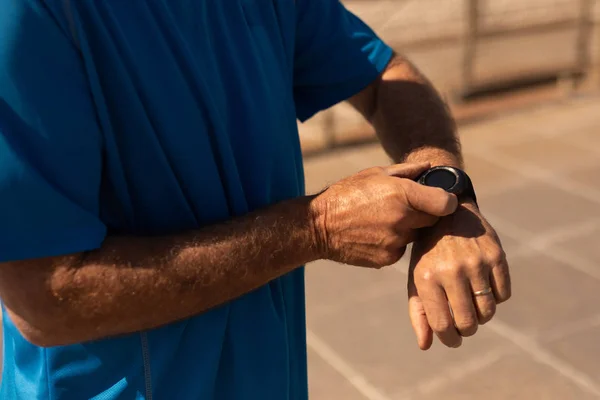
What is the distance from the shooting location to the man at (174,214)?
108 cm

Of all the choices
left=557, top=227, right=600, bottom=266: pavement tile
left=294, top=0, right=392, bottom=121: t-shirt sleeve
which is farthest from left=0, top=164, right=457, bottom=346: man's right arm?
left=557, top=227, right=600, bottom=266: pavement tile

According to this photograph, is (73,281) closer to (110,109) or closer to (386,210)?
(110,109)

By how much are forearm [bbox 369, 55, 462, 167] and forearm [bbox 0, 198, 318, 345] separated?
41 cm

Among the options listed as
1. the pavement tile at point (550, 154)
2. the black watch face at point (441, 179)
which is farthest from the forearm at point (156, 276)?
the pavement tile at point (550, 154)

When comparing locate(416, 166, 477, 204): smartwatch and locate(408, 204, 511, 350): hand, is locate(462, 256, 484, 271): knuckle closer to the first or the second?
locate(408, 204, 511, 350): hand

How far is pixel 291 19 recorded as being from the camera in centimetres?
151

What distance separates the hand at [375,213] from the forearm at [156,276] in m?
0.04

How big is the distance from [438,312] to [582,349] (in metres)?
2.35

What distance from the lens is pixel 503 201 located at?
15.4 ft

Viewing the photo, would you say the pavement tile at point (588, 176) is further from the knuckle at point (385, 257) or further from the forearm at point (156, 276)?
the forearm at point (156, 276)

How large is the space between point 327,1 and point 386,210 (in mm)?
601

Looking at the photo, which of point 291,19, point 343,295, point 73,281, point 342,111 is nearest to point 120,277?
point 73,281

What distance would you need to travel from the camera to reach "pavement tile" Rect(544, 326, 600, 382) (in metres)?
3.21

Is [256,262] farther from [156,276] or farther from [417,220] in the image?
[417,220]
